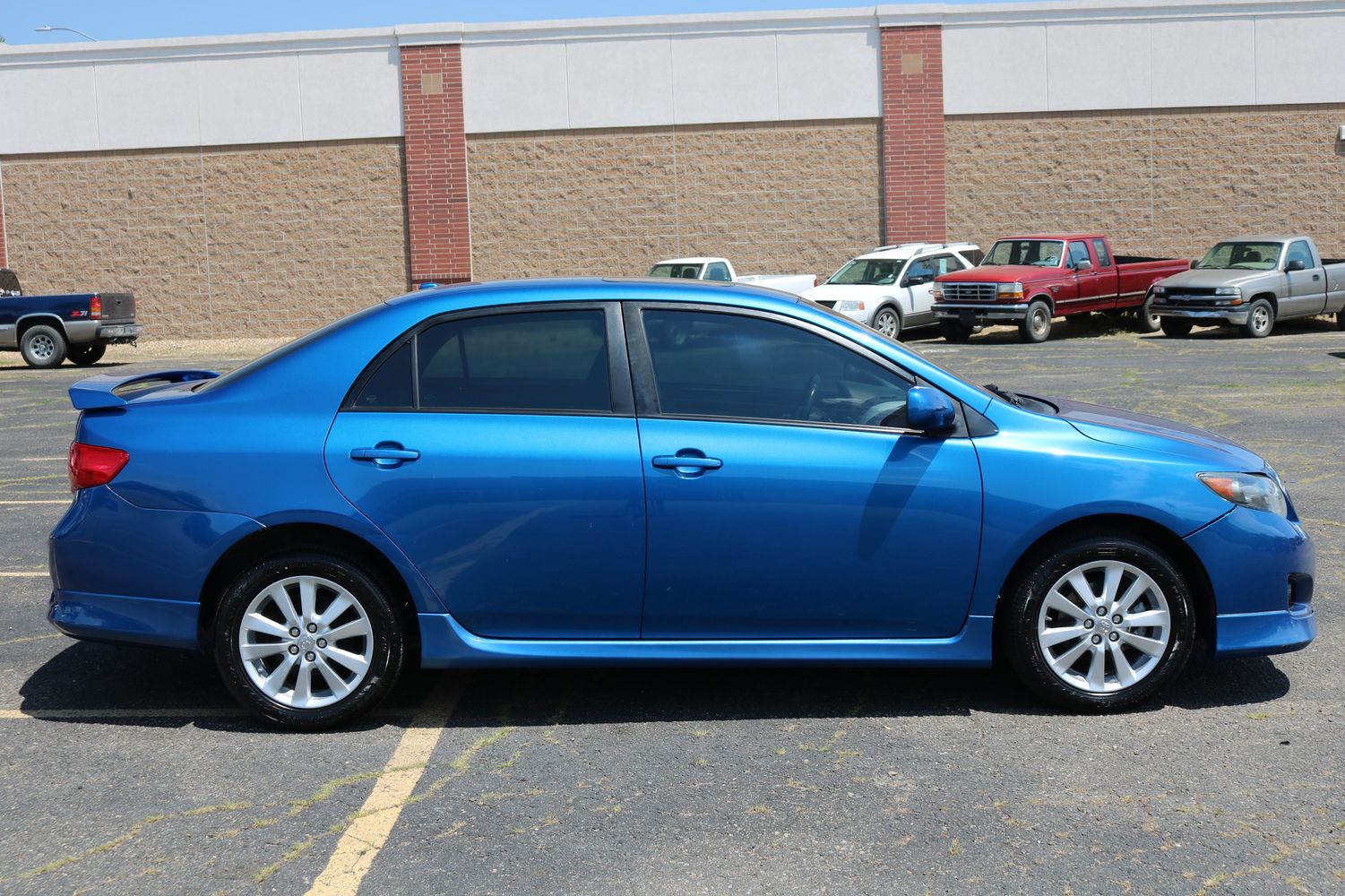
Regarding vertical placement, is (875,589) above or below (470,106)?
below

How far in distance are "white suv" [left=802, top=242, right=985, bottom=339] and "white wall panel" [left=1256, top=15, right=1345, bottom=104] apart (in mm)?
9993

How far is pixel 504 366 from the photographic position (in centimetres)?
541

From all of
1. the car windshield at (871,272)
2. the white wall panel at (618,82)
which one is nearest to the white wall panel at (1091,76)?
the car windshield at (871,272)

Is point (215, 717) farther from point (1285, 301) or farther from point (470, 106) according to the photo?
point (470, 106)

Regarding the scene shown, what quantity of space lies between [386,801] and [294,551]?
1.10 m

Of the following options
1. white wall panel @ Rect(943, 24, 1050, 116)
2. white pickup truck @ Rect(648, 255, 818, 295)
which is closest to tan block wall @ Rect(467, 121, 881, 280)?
white wall panel @ Rect(943, 24, 1050, 116)

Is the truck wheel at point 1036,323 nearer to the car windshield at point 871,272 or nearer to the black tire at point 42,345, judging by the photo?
the car windshield at point 871,272

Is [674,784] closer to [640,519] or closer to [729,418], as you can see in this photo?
[640,519]

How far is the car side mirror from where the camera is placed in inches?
203

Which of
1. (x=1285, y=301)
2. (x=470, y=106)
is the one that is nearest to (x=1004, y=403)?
(x=1285, y=301)

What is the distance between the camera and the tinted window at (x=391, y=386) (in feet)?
17.5

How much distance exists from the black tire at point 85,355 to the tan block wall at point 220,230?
19.6ft

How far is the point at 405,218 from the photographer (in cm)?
3172

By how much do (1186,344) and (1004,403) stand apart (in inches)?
751
